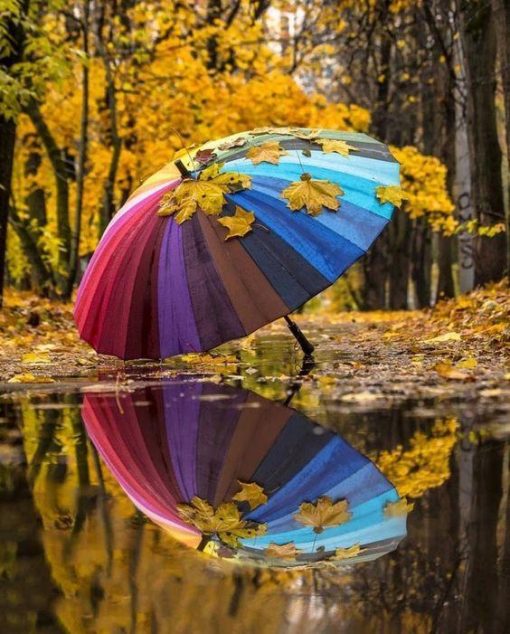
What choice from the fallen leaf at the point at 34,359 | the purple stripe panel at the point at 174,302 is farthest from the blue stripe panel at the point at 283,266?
the fallen leaf at the point at 34,359

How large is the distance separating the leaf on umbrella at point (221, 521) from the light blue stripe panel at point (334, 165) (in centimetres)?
307

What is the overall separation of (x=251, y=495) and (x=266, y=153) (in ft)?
10.3

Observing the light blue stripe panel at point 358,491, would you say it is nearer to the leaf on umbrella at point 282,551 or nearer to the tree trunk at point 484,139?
the leaf on umbrella at point 282,551

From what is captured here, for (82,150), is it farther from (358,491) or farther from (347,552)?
(347,552)

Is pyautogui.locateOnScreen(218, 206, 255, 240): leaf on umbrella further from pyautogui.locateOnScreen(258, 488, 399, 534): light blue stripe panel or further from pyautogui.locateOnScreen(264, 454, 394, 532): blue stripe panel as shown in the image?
pyautogui.locateOnScreen(258, 488, 399, 534): light blue stripe panel

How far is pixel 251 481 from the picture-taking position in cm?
273

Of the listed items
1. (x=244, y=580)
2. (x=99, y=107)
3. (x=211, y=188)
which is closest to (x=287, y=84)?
(x=99, y=107)

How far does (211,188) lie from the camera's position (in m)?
5.11

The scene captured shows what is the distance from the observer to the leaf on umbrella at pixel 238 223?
5023 mm

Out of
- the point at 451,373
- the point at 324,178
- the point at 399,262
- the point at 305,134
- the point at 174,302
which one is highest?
the point at 305,134

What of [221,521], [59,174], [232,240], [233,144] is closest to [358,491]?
[221,521]

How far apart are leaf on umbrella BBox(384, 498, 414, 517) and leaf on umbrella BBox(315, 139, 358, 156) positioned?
337cm

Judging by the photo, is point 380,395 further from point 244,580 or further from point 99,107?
point 99,107

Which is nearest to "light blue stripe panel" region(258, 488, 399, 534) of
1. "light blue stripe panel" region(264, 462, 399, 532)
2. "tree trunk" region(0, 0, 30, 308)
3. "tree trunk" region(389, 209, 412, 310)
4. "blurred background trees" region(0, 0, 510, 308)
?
"light blue stripe panel" region(264, 462, 399, 532)
